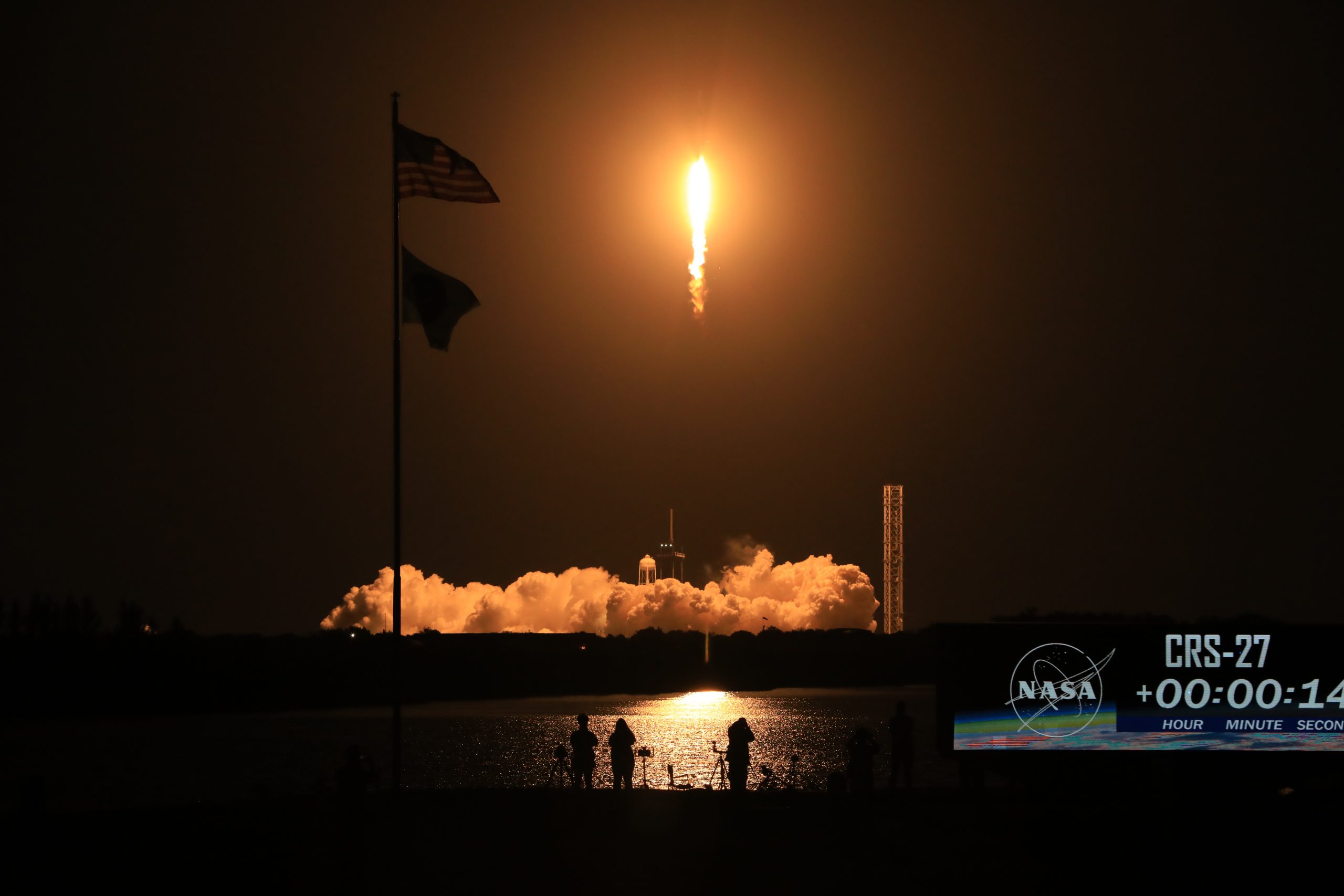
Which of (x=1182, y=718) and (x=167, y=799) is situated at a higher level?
(x=1182, y=718)

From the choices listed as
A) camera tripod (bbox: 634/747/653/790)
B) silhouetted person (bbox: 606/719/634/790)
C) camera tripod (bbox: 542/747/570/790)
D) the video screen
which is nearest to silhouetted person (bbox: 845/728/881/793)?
the video screen

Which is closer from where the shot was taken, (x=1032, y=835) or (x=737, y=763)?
(x=1032, y=835)

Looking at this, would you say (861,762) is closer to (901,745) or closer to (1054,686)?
(901,745)

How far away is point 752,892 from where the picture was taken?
19938 millimetres

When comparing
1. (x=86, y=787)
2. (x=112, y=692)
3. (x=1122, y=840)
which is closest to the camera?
(x=1122, y=840)

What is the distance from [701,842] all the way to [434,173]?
14878 millimetres

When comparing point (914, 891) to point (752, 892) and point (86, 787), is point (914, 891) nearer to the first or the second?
point (752, 892)

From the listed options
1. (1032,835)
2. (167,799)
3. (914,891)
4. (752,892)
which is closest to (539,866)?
(752,892)

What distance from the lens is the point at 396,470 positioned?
Result: 28.7 meters

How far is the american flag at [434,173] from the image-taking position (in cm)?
2989

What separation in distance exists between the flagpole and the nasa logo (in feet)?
37.1

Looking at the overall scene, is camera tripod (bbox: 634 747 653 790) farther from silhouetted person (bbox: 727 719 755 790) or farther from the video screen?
the video screen

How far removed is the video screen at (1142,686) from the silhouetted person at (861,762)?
13.8ft

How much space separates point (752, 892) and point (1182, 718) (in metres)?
9.80
